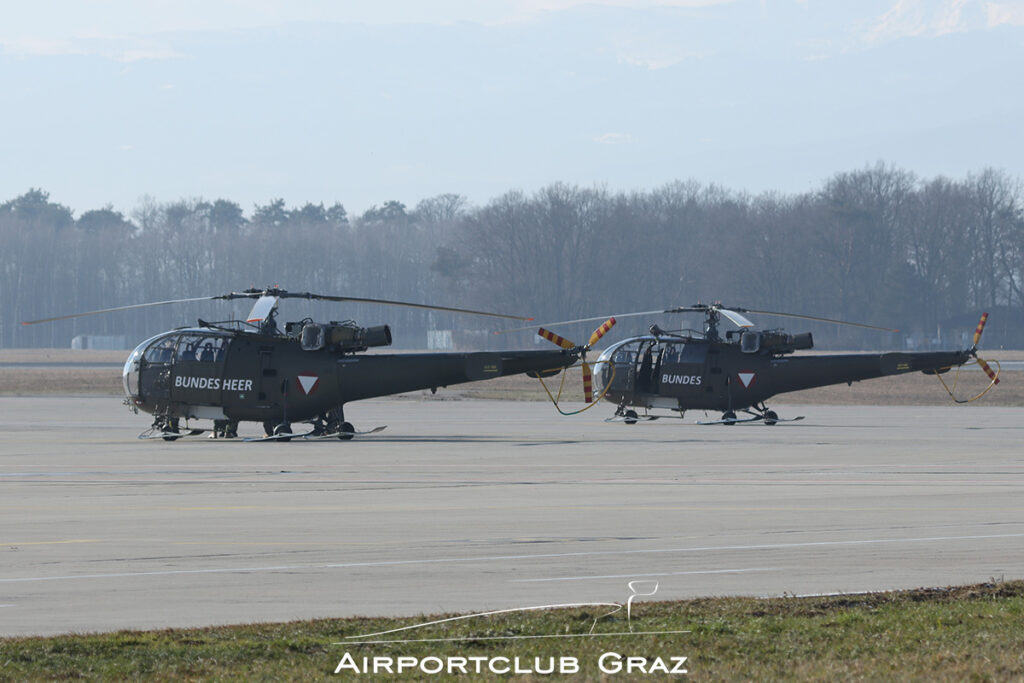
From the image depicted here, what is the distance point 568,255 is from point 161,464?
435ft

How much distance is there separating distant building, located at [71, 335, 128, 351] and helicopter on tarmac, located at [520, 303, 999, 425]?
129985 mm

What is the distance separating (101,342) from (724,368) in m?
135

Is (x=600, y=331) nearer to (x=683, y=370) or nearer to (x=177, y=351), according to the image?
(x=683, y=370)

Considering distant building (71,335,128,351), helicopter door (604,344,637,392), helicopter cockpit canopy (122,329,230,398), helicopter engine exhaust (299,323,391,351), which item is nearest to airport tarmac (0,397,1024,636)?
helicopter cockpit canopy (122,329,230,398)

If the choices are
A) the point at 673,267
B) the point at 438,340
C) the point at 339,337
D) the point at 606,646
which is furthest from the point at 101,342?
the point at 606,646

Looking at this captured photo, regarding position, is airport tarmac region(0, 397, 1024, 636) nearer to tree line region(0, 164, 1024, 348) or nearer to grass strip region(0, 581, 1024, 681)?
grass strip region(0, 581, 1024, 681)

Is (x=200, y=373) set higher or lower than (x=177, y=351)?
lower

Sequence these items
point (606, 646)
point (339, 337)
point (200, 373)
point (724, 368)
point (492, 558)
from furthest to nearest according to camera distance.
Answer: point (724, 368) < point (200, 373) < point (339, 337) < point (492, 558) < point (606, 646)

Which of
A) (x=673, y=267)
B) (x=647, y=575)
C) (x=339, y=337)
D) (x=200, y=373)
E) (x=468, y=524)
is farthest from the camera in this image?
(x=673, y=267)

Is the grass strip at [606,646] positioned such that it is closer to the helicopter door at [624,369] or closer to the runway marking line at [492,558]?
the runway marking line at [492,558]

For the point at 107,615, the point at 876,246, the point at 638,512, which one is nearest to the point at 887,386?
the point at 638,512

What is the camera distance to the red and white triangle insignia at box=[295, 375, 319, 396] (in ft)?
103

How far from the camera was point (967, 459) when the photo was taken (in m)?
26.1

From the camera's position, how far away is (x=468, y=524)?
51.3 feet
